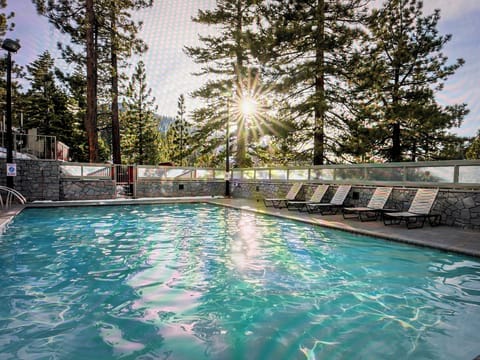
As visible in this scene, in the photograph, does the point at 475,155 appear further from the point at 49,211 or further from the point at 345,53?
the point at 49,211

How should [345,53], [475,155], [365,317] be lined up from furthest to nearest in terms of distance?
[475,155], [345,53], [365,317]

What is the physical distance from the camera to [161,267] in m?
5.15

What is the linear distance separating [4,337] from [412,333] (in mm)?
3962

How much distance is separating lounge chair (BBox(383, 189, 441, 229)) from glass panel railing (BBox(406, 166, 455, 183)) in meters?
0.41

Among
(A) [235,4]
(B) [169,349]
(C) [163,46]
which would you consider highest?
(A) [235,4]

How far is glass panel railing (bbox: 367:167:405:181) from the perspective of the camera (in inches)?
365

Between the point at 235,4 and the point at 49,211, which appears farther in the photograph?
the point at 235,4

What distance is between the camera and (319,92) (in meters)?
14.0

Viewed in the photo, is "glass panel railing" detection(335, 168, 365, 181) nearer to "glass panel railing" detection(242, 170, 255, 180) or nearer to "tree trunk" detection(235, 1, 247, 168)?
"glass panel railing" detection(242, 170, 255, 180)

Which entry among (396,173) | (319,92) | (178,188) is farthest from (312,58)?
(178,188)

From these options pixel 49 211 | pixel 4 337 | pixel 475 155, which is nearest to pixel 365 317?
pixel 4 337

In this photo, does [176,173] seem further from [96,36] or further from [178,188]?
[96,36]

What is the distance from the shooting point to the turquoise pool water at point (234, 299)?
2.86 meters

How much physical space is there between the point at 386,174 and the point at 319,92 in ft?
19.0
